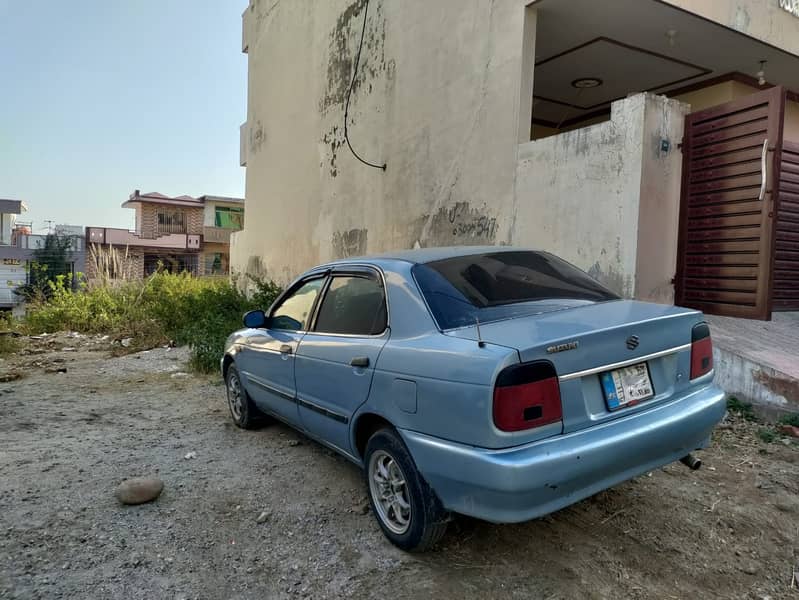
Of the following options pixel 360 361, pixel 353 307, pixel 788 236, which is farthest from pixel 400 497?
pixel 788 236

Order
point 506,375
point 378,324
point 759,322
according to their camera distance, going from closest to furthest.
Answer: point 506,375, point 378,324, point 759,322

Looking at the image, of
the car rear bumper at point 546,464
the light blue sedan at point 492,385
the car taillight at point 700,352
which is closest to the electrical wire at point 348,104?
the light blue sedan at point 492,385

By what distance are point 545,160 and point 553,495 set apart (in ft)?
15.0

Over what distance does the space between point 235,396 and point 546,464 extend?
3509 millimetres

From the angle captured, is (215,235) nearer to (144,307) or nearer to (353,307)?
(144,307)

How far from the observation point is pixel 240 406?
489cm

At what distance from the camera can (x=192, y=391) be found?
664 centimetres

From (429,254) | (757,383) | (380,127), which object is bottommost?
(757,383)

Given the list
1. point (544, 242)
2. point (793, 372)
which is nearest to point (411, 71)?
point (544, 242)

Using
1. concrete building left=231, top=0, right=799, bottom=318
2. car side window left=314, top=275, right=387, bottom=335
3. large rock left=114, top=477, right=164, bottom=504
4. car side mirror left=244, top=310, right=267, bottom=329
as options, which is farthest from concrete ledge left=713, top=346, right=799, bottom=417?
large rock left=114, top=477, right=164, bottom=504

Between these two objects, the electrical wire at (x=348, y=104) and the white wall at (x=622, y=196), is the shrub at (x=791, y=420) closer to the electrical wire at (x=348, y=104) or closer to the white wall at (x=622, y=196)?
the white wall at (x=622, y=196)

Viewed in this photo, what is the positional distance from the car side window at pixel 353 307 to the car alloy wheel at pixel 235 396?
1635mm

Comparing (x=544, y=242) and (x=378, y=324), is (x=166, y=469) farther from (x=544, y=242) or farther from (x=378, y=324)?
(x=544, y=242)

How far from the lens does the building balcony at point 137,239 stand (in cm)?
3478
